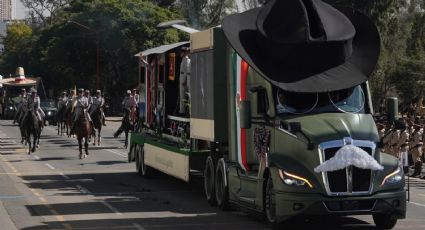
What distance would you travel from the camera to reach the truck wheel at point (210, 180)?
690 inches

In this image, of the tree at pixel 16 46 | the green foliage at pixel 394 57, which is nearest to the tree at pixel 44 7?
the tree at pixel 16 46

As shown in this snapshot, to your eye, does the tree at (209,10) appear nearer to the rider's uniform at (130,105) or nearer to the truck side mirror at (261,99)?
the rider's uniform at (130,105)

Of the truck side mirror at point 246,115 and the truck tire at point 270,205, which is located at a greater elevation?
the truck side mirror at point 246,115

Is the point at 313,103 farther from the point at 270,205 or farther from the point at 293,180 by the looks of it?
the point at 270,205

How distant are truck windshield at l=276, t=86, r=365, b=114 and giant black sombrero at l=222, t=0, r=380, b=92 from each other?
28cm

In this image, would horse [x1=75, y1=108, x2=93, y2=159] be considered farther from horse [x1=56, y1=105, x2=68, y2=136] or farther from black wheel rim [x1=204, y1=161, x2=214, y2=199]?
black wheel rim [x1=204, y1=161, x2=214, y2=199]

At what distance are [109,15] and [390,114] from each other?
67256mm

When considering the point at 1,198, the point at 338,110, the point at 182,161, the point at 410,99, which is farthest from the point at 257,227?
the point at 410,99

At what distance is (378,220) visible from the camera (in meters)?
14.3

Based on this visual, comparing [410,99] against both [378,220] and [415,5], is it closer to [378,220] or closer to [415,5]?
[415,5]

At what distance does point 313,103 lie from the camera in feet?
46.8

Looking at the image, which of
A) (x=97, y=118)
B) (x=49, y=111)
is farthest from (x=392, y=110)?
(x=49, y=111)

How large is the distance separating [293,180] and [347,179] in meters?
0.79

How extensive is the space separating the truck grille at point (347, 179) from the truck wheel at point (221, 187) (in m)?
3.64
